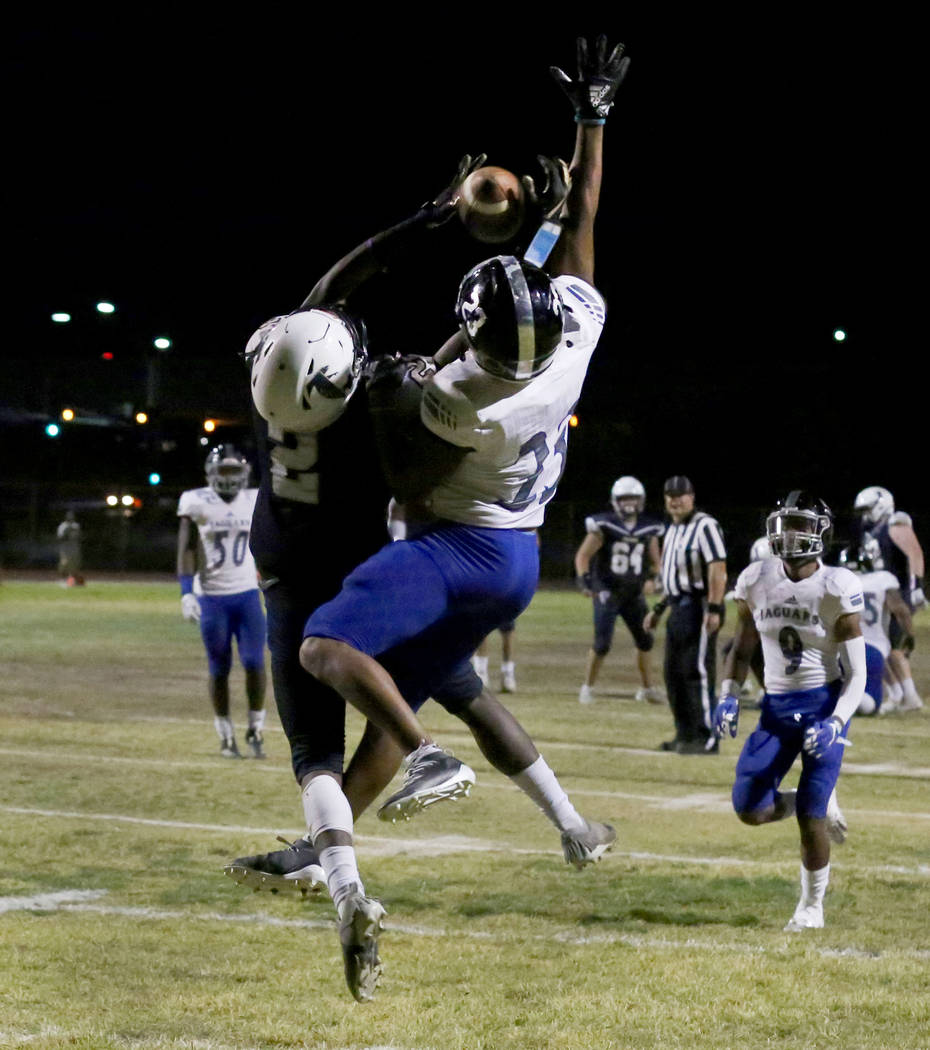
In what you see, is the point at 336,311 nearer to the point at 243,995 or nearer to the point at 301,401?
the point at 301,401

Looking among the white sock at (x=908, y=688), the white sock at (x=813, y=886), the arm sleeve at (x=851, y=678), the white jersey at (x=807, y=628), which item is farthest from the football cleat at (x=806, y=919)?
the white sock at (x=908, y=688)

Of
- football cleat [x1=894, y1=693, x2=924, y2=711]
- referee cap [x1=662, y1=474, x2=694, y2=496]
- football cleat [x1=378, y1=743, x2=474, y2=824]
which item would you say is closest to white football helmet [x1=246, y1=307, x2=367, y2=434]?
football cleat [x1=378, y1=743, x2=474, y2=824]

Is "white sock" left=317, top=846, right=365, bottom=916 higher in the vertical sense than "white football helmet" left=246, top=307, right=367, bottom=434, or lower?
lower

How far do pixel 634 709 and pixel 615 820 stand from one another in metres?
5.37

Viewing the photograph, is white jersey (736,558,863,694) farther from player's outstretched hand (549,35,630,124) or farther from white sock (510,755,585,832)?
player's outstretched hand (549,35,630,124)

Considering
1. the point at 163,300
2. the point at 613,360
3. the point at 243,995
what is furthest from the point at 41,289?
the point at 243,995

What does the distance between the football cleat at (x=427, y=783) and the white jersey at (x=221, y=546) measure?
6830 millimetres

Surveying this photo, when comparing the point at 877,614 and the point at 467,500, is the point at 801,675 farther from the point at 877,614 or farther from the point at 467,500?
the point at 877,614

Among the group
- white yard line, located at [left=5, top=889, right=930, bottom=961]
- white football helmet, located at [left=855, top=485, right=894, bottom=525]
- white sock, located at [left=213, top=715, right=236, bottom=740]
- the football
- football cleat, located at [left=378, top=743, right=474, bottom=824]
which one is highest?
the football

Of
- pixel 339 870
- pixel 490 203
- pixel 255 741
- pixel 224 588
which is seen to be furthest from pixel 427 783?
pixel 224 588

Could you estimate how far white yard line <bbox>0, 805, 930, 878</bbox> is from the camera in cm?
740

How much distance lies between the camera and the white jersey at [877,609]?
12609 millimetres

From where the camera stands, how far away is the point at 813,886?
20.5ft

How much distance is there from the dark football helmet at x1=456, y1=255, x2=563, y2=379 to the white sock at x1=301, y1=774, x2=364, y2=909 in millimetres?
1287
